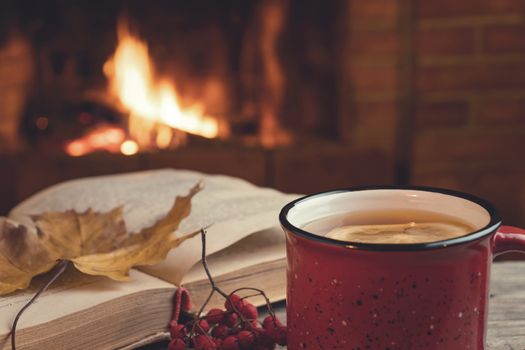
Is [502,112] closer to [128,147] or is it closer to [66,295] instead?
[128,147]

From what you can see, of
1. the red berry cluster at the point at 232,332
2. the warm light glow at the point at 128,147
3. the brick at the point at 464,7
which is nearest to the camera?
the red berry cluster at the point at 232,332

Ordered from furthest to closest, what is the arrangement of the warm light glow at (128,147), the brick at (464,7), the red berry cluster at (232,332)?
the warm light glow at (128,147) < the brick at (464,7) < the red berry cluster at (232,332)

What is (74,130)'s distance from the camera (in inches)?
73.2

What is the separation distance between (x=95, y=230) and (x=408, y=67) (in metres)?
1.12

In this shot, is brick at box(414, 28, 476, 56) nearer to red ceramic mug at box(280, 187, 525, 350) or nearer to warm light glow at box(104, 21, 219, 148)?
warm light glow at box(104, 21, 219, 148)

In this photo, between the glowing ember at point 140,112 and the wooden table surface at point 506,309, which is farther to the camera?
the glowing ember at point 140,112

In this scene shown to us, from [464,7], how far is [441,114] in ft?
0.74

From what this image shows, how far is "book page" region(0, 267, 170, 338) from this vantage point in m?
0.59

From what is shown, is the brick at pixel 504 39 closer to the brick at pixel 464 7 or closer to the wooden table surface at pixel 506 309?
the brick at pixel 464 7

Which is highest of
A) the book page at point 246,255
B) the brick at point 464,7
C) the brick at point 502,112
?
the brick at point 464,7

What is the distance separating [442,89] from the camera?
5.73 ft

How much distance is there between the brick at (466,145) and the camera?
1.77 meters

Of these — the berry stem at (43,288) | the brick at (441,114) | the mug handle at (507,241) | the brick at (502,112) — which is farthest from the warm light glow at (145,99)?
the mug handle at (507,241)

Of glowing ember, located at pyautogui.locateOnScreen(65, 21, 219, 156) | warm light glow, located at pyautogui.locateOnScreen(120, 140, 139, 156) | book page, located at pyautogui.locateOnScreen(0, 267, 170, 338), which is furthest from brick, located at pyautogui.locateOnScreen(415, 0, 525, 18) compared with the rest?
book page, located at pyautogui.locateOnScreen(0, 267, 170, 338)
